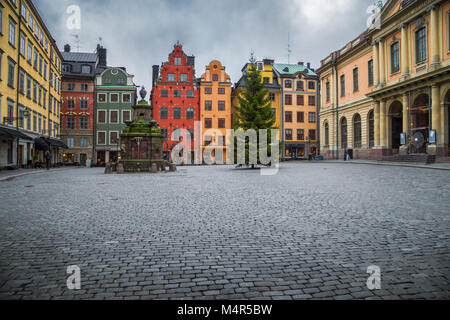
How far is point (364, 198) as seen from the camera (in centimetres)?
898

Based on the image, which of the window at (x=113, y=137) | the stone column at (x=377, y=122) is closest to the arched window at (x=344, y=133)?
the stone column at (x=377, y=122)

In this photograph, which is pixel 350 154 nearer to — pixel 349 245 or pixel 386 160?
pixel 386 160

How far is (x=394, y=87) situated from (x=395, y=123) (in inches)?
187

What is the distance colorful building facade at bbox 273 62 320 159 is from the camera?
55531mm

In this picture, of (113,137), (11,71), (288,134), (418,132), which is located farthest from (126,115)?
(418,132)

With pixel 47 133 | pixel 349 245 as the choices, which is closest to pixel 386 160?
pixel 349 245

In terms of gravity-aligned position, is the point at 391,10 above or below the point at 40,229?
above

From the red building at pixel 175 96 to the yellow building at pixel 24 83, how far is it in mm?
15508

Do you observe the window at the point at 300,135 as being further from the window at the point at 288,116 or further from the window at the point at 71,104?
the window at the point at 71,104

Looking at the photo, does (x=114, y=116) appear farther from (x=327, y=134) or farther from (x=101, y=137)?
(x=327, y=134)

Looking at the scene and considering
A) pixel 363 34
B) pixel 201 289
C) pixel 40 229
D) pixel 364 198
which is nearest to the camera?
pixel 201 289

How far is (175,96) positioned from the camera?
168 feet

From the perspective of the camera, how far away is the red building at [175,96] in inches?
2002
